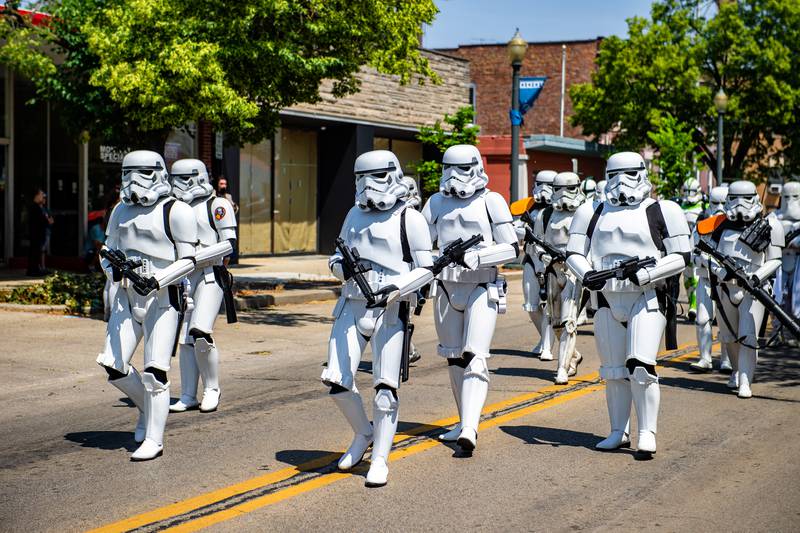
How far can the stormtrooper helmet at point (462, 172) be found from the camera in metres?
7.57

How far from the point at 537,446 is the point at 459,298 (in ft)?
4.05

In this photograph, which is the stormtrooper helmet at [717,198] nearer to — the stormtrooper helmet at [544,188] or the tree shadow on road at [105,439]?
the stormtrooper helmet at [544,188]

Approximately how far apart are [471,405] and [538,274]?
426 centimetres

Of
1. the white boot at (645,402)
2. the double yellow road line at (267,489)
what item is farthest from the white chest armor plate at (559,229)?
the white boot at (645,402)

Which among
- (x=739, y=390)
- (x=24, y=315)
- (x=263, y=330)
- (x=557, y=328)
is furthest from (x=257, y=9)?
(x=739, y=390)

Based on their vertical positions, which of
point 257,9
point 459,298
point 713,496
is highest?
point 257,9

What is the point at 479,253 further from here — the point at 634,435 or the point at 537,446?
the point at 634,435

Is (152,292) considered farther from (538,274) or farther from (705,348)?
(705,348)

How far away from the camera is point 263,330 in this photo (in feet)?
48.6

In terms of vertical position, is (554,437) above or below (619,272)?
below

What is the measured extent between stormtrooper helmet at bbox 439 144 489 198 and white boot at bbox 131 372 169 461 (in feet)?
8.10

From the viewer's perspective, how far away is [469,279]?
751cm

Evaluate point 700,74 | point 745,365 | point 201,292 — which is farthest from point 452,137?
point 700,74

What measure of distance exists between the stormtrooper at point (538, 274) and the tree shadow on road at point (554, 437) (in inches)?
118
